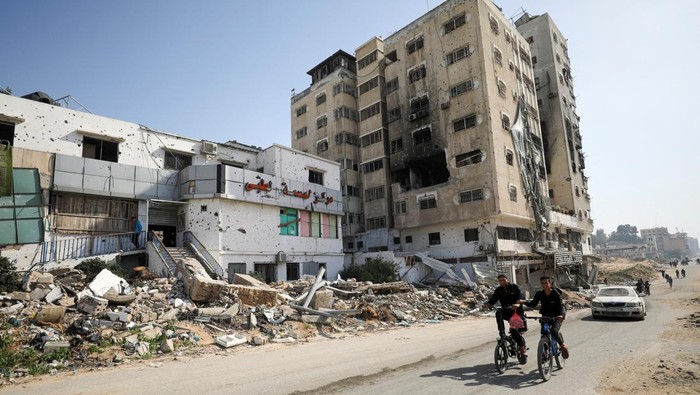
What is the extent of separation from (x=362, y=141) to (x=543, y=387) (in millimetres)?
36929

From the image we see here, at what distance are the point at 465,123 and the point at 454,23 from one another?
1027 cm

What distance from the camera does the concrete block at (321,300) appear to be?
15305 millimetres

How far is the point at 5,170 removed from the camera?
1714cm

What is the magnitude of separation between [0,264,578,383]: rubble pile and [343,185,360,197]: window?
897 inches

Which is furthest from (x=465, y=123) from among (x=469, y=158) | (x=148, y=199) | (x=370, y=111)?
(x=148, y=199)

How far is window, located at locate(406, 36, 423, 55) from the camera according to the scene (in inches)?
1495

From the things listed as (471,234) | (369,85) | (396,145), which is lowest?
(471,234)

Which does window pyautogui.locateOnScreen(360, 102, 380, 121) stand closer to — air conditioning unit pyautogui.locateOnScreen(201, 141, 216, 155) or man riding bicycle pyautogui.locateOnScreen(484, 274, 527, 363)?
air conditioning unit pyautogui.locateOnScreen(201, 141, 216, 155)

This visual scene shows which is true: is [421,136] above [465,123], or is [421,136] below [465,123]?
above

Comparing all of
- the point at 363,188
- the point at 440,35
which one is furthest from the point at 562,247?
the point at 440,35

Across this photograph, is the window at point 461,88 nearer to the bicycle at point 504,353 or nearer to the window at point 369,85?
the window at point 369,85

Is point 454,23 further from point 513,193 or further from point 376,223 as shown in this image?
point 376,223

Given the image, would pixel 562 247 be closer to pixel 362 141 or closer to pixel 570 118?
pixel 570 118

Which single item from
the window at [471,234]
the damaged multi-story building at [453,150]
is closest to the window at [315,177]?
the damaged multi-story building at [453,150]
